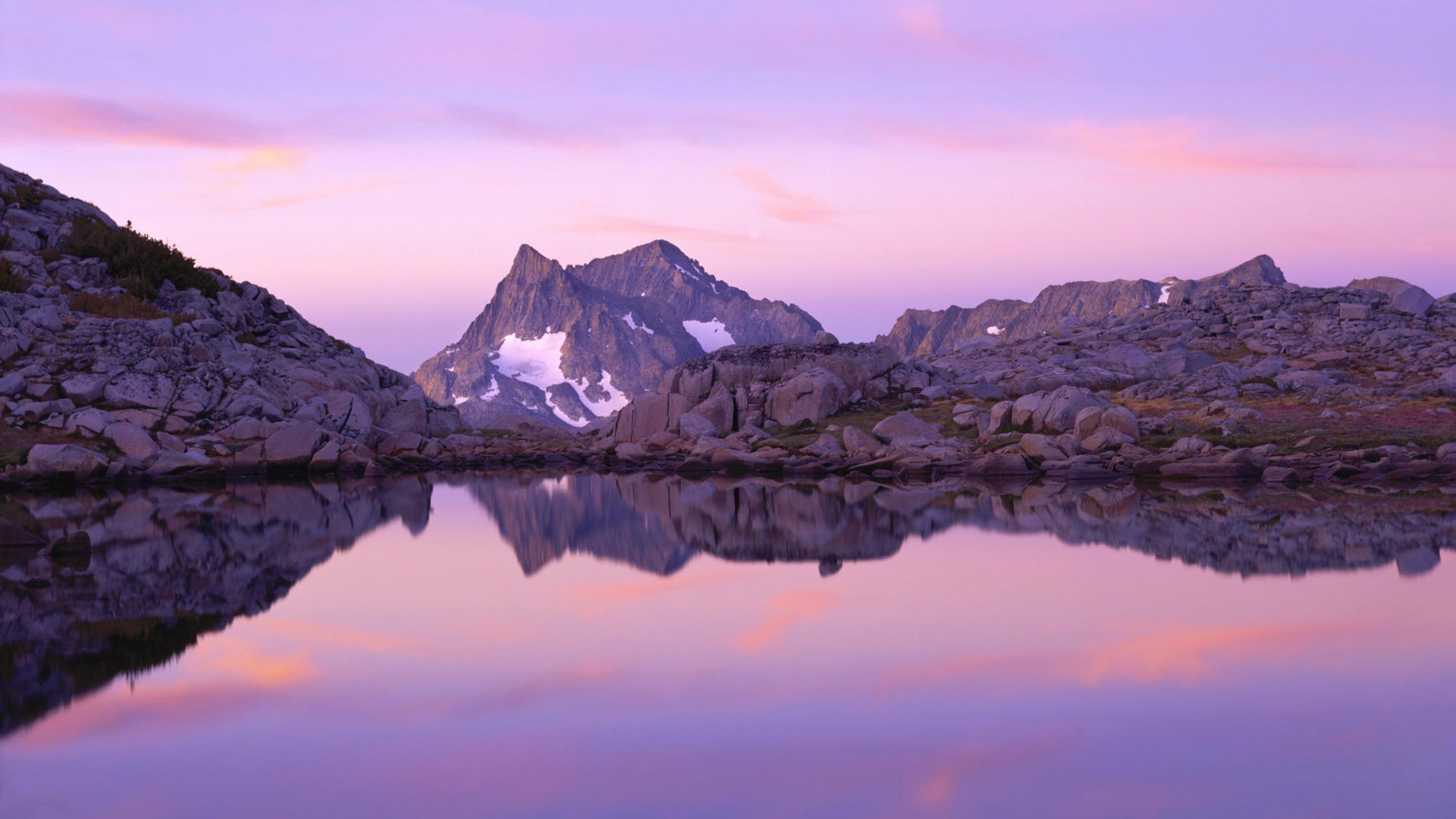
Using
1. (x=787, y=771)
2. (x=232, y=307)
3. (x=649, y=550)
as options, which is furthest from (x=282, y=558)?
(x=232, y=307)

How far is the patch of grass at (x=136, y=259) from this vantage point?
190 feet

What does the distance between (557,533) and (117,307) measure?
108 feet

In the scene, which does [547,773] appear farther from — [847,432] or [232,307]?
[232,307]

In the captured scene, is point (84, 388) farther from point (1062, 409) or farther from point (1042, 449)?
point (1062, 409)

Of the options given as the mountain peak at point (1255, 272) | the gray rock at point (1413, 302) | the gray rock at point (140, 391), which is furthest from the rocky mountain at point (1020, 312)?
the gray rock at point (140, 391)

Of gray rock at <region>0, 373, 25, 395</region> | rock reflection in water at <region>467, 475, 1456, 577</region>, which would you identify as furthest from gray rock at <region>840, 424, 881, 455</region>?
gray rock at <region>0, 373, 25, 395</region>

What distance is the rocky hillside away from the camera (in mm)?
43969

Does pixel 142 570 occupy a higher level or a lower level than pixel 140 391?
lower

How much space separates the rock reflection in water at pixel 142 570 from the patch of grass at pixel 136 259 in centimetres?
2120

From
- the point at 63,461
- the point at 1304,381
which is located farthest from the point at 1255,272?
the point at 63,461

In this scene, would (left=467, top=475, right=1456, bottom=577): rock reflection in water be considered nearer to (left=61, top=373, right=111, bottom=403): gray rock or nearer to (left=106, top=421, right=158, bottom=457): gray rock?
(left=106, top=421, right=158, bottom=457): gray rock

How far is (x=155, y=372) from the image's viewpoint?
48000mm

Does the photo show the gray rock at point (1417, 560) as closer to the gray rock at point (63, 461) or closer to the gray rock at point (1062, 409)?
the gray rock at point (1062, 409)

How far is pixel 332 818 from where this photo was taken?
9750 mm
